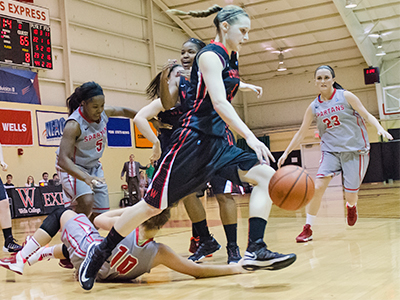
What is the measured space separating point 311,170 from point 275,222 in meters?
14.8

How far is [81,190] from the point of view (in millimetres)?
3941

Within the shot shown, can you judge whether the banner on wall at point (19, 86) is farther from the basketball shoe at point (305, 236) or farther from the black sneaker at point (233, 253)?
the black sneaker at point (233, 253)

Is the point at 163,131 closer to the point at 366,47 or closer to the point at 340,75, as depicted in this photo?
the point at 366,47

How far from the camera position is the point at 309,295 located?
7.91ft

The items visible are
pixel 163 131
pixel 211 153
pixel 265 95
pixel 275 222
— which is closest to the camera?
pixel 211 153

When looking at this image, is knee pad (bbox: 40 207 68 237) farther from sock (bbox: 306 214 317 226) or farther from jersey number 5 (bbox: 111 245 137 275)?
sock (bbox: 306 214 317 226)

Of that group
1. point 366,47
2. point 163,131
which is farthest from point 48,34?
point 366,47

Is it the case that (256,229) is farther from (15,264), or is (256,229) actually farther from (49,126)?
(49,126)

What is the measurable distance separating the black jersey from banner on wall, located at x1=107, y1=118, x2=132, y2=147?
13366 millimetres

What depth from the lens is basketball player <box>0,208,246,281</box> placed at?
2.93 meters

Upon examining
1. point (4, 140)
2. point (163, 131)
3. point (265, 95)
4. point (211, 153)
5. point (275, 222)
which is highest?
point (265, 95)

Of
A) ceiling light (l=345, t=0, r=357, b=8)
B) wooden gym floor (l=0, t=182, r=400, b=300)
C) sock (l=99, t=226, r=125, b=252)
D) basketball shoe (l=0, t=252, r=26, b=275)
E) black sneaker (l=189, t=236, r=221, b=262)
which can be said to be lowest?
wooden gym floor (l=0, t=182, r=400, b=300)

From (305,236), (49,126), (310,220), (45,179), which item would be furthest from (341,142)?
(49,126)

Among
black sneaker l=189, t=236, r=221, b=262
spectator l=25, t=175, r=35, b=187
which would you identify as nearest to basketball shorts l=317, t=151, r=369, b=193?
black sneaker l=189, t=236, r=221, b=262
